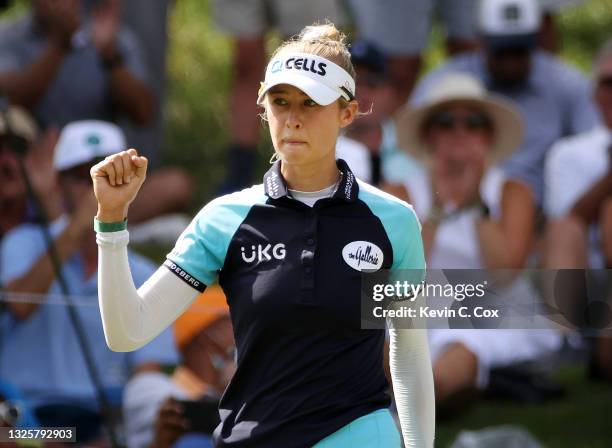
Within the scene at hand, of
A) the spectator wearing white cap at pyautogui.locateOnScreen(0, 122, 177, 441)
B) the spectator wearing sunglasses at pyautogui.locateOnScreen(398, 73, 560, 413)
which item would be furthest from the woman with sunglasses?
the spectator wearing sunglasses at pyautogui.locateOnScreen(398, 73, 560, 413)

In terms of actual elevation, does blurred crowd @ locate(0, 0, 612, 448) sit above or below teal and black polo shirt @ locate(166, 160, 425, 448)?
above

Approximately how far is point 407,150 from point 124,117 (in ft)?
6.04

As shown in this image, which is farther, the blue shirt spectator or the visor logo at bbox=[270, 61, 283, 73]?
the blue shirt spectator

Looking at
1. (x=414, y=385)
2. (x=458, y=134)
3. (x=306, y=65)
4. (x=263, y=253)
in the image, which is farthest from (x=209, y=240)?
(x=458, y=134)

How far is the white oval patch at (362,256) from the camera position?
10.9 ft

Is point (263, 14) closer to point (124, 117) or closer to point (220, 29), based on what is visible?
point (220, 29)

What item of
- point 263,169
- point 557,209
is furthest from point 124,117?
point 557,209

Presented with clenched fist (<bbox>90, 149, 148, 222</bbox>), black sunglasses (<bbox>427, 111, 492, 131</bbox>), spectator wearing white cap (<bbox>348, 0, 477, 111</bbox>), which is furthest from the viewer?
spectator wearing white cap (<bbox>348, 0, 477, 111</bbox>)

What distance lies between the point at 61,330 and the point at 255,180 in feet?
8.36

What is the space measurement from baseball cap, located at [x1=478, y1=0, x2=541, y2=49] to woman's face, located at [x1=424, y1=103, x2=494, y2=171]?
88cm

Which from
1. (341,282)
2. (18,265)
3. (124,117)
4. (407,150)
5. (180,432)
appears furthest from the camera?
(124,117)

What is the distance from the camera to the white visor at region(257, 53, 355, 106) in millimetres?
3328

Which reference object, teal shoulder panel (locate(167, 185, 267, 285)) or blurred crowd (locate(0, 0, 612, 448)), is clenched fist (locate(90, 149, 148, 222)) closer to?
teal shoulder panel (locate(167, 185, 267, 285))

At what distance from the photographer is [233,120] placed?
8062mm
